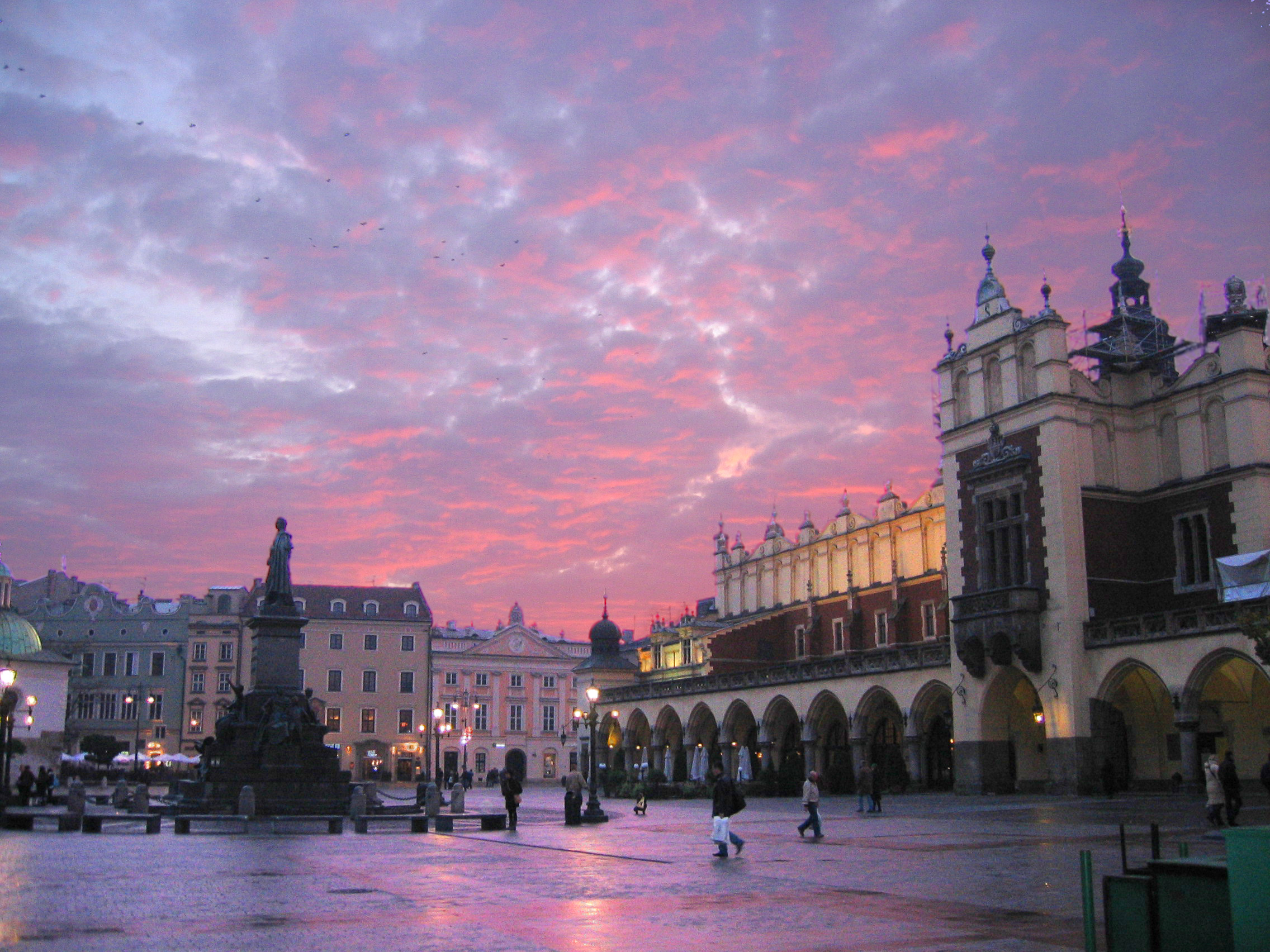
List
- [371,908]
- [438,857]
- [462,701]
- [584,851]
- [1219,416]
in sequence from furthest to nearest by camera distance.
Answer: [462,701] < [1219,416] < [584,851] < [438,857] < [371,908]

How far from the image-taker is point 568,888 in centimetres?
1702

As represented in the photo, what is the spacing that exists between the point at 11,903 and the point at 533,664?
92905 millimetres

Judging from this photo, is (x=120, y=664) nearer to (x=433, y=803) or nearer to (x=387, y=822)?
(x=387, y=822)

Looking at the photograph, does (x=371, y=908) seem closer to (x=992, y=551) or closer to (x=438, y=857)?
(x=438, y=857)

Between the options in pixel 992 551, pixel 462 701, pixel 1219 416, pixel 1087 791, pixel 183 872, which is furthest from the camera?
pixel 462 701

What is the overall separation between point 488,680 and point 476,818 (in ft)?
239

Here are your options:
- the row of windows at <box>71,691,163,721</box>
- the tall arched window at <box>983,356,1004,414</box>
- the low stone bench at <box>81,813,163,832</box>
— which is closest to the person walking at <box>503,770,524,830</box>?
the low stone bench at <box>81,813,163,832</box>

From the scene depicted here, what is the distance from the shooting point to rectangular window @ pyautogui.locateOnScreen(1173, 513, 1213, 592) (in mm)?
43812

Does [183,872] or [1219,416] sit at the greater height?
[1219,416]

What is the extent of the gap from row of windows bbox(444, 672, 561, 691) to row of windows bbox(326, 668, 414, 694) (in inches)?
162

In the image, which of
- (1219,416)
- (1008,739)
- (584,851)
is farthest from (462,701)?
(584,851)

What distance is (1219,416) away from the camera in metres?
44.0

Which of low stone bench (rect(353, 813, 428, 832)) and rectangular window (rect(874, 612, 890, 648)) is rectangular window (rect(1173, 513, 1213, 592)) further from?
low stone bench (rect(353, 813, 428, 832))

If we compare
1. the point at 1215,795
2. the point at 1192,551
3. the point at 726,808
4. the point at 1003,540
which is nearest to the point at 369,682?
the point at 1003,540
